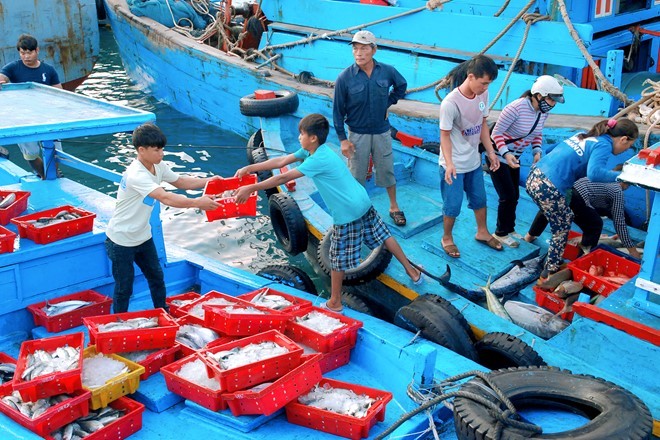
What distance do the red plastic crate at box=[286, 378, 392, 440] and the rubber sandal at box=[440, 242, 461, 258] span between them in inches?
86.6

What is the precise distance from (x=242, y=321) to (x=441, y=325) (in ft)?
4.62

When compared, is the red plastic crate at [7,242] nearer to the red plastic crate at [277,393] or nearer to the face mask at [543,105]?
the red plastic crate at [277,393]

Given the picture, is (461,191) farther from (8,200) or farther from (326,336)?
(8,200)

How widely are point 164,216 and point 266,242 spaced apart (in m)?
1.55

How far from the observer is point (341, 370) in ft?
15.2

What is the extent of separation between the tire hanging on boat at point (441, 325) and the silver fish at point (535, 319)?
1.74 ft

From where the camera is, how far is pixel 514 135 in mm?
6020

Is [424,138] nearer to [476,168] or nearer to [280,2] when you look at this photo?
[476,168]

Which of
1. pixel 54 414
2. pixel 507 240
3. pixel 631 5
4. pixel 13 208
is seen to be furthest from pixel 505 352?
pixel 631 5

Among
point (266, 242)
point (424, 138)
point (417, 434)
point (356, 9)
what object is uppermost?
point (356, 9)

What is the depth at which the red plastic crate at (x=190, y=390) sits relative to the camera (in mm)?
3990

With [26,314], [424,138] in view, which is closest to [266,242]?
[424,138]

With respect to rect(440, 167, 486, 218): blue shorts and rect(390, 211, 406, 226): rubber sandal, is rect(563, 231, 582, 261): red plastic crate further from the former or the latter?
rect(390, 211, 406, 226): rubber sandal

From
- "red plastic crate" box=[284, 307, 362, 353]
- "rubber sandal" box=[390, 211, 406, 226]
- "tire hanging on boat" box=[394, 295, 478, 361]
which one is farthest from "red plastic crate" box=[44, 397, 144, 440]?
"rubber sandal" box=[390, 211, 406, 226]
